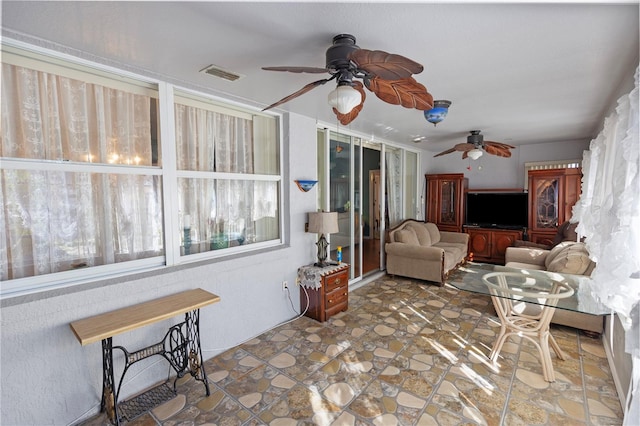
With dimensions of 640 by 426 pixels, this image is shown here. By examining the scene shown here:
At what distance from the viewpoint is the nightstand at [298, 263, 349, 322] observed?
3.33 m

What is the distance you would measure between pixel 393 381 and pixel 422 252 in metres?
2.61

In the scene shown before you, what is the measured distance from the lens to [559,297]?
2252 mm

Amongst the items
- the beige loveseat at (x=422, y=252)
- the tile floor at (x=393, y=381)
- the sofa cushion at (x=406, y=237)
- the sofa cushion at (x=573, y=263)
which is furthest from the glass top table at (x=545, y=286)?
the sofa cushion at (x=406, y=237)

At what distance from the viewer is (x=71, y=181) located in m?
2.02

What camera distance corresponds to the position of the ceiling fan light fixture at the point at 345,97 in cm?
170

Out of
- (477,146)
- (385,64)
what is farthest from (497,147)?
(385,64)

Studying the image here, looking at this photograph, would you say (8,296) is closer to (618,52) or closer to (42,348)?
(42,348)

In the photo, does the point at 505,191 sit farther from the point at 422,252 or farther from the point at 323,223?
the point at 323,223

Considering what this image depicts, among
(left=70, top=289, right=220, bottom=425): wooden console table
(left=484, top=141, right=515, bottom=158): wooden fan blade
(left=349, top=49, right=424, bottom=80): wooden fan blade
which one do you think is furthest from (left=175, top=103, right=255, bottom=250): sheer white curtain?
(left=484, top=141, right=515, bottom=158): wooden fan blade

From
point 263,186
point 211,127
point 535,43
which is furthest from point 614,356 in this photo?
point 211,127

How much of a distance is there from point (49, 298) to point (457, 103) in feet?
12.3

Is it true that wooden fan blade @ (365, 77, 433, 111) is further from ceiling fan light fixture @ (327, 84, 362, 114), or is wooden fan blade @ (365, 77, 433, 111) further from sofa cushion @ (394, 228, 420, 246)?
sofa cushion @ (394, 228, 420, 246)

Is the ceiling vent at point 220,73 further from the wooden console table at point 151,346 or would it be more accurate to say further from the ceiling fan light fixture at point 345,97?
the wooden console table at point 151,346

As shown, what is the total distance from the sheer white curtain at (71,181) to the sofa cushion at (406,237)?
3.71m
